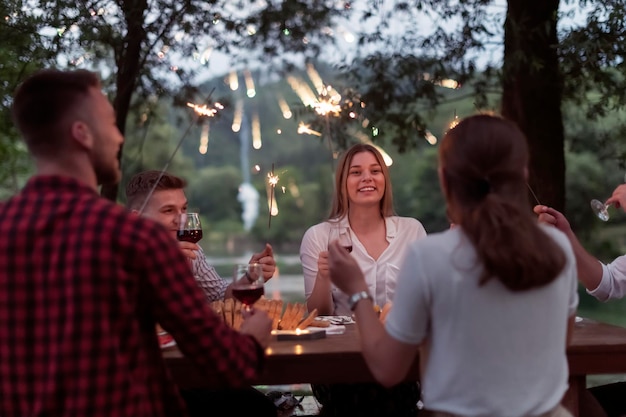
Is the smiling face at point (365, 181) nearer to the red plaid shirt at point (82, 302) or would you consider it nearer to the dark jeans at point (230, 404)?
the dark jeans at point (230, 404)

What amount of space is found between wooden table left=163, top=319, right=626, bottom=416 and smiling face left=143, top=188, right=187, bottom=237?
3.36 feet

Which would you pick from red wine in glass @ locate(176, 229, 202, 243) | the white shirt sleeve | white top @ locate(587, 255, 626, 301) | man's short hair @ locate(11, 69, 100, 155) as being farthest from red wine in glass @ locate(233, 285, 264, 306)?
white top @ locate(587, 255, 626, 301)

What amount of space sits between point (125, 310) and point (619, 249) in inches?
524

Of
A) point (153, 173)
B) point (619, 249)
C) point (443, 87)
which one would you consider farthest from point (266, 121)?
point (153, 173)

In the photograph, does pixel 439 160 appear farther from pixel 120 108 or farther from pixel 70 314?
pixel 120 108

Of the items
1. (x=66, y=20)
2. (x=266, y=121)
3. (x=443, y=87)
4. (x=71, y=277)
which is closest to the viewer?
(x=71, y=277)

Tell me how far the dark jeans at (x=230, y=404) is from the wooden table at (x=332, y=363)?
441 millimetres

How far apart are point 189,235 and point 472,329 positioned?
1.60 meters

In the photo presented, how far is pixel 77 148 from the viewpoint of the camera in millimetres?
1811

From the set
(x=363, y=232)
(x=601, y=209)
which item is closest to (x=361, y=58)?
(x=363, y=232)

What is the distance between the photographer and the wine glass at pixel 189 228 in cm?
305

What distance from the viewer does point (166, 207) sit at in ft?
11.2

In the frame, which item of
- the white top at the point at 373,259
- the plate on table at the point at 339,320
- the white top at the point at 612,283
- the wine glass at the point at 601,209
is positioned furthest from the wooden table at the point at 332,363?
the white top at the point at 373,259

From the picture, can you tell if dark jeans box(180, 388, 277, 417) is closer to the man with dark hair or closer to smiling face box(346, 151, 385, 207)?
the man with dark hair
